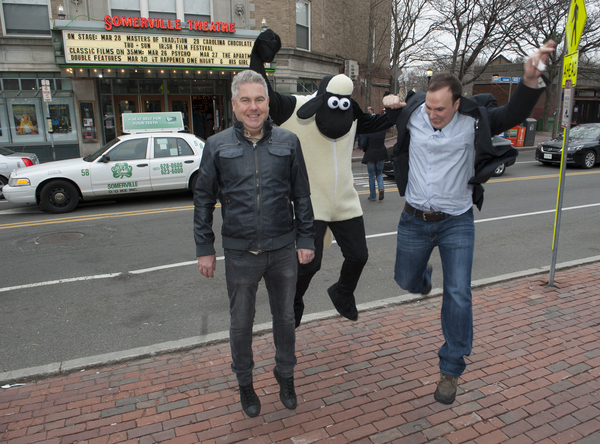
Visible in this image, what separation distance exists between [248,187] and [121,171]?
27.1 ft

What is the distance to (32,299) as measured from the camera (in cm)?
509

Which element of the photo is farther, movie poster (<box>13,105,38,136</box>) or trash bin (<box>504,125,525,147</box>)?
trash bin (<box>504,125,525,147</box>)

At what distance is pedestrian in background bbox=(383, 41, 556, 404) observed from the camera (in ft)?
9.49

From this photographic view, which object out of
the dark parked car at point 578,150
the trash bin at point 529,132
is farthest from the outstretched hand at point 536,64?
the trash bin at point 529,132

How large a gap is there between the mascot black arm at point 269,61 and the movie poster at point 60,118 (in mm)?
17846

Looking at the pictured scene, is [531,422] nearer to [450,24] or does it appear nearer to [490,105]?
[490,105]

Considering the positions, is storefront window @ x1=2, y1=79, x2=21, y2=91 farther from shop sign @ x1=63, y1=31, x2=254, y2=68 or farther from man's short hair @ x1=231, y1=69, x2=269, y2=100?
man's short hair @ x1=231, y1=69, x2=269, y2=100

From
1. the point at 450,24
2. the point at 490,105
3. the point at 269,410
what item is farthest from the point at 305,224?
the point at 450,24

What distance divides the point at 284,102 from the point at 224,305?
2446mm

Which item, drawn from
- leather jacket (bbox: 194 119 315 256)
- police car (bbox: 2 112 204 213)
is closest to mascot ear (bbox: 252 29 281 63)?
leather jacket (bbox: 194 119 315 256)

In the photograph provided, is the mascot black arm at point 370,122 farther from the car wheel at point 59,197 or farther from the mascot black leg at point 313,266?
the car wheel at point 59,197

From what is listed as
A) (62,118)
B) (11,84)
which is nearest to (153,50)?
(62,118)

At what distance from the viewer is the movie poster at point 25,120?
17.8 metres

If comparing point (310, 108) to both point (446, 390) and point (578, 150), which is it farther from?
point (578, 150)
